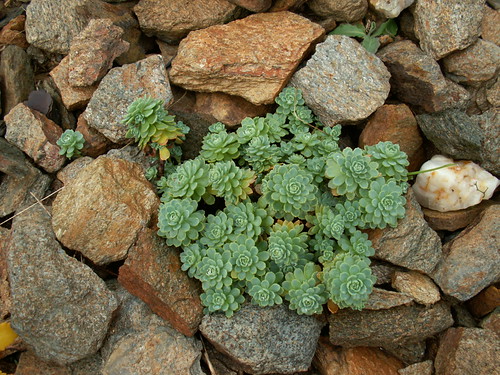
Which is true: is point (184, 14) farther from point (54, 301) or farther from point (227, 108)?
point (54, 301)

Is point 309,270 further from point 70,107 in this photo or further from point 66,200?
point 70,107

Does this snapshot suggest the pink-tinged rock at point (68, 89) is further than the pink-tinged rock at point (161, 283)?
Yes

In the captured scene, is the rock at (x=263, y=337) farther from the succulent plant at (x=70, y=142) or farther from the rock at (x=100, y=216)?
the succulent plant at (x=70, y=142)

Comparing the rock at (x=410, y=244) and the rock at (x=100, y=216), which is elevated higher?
the rock at (x=100, y=216)

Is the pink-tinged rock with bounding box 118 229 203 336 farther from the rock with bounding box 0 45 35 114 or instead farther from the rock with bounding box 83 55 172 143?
the rock with bounding box 0 45 35 114

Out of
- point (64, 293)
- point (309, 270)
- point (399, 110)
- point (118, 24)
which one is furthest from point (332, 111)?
point (64, 293)

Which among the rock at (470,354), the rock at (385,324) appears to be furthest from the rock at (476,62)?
the rock at (470,354)
